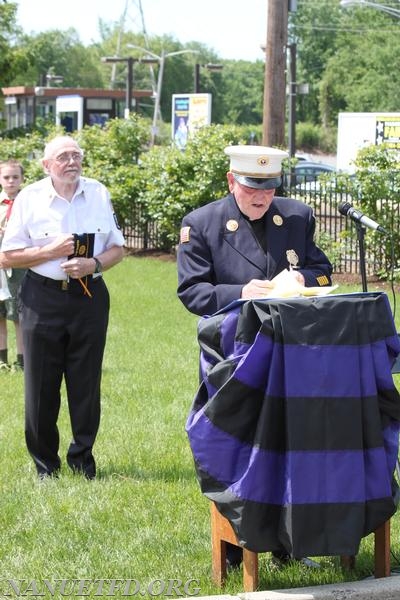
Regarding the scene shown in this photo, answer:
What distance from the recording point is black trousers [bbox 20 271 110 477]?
6695 millimetres

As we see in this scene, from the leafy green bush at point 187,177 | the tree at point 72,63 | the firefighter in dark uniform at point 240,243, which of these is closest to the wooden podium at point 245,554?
the firefighter in dark uniform at point 240,243

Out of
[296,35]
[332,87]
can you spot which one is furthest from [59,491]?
[296,35]

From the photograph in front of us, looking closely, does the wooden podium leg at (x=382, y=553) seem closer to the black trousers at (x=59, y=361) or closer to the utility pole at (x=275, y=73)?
the black trousers at (x=59, y=361)

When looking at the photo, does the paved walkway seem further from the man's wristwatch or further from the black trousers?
the man's wristwatch

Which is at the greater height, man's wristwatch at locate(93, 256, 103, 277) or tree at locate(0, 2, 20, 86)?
tree at locate(0, 2, 20, 86)

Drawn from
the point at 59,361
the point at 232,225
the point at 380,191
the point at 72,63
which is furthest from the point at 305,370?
the point at 72,63

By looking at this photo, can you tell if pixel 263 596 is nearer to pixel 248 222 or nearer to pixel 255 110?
pixel 248 222

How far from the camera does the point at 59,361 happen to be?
6.84 metres

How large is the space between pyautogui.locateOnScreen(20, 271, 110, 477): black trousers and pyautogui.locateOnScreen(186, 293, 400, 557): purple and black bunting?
2207 mm

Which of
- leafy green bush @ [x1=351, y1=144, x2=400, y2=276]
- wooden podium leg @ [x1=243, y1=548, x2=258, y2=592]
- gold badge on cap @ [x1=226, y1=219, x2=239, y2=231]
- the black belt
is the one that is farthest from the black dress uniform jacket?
leafy green bush @ [x1=351, y1=144, x2=400, y2=276]

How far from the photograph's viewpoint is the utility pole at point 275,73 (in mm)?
15859

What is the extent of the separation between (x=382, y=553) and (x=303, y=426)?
908mm

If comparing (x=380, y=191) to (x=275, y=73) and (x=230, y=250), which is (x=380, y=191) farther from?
(x=230, y=250)

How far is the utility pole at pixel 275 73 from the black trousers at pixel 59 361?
9970 mm
